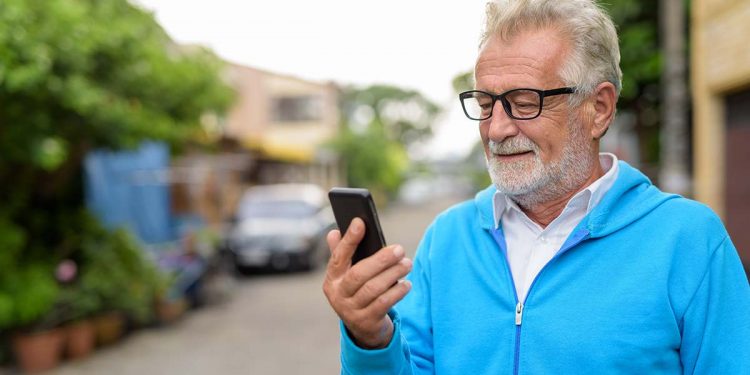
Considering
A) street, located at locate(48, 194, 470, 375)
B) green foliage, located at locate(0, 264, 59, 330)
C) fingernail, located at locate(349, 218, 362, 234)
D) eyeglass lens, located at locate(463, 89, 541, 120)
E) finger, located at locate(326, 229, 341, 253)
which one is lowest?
street, located at locate(48, 194, 470, 375)

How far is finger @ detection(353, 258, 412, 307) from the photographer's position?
1.34m

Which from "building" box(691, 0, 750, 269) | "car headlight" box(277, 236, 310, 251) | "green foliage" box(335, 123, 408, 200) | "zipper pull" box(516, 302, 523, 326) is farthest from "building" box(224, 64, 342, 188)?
"zipper pull" box(516, 302, 523, 326)

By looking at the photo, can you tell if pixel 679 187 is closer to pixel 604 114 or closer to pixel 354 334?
pixel 604 114

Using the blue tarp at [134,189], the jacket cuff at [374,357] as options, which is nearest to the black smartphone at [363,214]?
the jacket cuff at [374,357]

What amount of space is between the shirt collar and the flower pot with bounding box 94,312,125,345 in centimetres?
660

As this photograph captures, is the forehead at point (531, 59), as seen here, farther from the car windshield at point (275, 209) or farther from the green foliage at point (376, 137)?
the green foliage at point (376, 137)

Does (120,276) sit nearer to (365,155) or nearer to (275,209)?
(275,209)

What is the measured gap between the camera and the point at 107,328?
739 cm

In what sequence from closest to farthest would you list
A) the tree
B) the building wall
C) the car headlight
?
the tree < the building wall < the car headlight

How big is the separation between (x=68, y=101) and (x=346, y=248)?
525 centimetres

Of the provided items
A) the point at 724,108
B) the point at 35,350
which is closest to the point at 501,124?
the point at 35,350

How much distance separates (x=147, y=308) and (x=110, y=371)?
1480 millimetres

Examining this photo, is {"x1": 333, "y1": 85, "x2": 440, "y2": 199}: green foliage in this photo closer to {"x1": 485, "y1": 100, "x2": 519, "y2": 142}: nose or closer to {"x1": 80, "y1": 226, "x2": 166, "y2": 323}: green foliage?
{"x1": 80, "y1": 226, "x2": 166, "y2": 323}: green foliage

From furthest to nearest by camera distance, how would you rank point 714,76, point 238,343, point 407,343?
point 714,76 < point 238,343 < point 407,343
